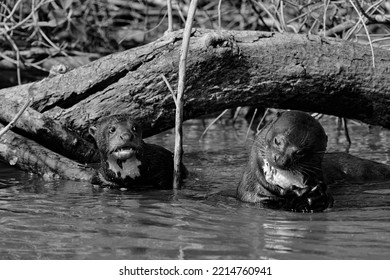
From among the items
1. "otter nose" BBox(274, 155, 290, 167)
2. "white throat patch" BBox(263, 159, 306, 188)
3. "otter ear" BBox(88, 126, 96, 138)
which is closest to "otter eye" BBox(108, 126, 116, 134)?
"otter ear" BBox(88, 126, 96, 138)

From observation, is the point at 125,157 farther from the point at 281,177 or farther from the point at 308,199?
the point at 308,199

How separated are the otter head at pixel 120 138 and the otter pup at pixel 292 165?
2.96ft

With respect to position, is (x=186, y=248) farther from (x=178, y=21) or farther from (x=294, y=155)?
(x=178, y=21)

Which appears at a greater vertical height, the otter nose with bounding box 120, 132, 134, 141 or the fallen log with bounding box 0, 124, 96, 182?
the otter nose with bounding box 120, 132, 134, 141

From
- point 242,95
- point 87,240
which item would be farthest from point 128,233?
point 242,95

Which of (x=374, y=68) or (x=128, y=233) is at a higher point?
(x=374, y=68)

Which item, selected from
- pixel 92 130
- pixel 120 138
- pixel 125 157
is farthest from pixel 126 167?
pixel 92 130

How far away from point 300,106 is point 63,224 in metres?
2.25

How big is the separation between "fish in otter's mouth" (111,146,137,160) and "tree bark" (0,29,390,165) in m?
0.55

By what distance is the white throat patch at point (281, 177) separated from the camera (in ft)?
15.6

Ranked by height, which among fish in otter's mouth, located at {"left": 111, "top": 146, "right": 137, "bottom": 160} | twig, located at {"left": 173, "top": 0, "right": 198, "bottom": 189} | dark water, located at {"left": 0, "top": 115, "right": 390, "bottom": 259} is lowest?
dark water, located at {"left": 0, "top": 115, "right": 390, "bottom": 259}

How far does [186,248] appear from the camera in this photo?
3826mm

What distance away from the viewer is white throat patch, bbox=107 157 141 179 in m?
5.50

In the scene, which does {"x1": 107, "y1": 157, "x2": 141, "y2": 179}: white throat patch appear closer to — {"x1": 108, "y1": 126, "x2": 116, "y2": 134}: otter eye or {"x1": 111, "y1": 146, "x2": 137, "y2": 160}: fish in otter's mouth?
{"x1": 111, "y1": 146, "x2": 137, "y2": 160}: fish in otter's mouth
